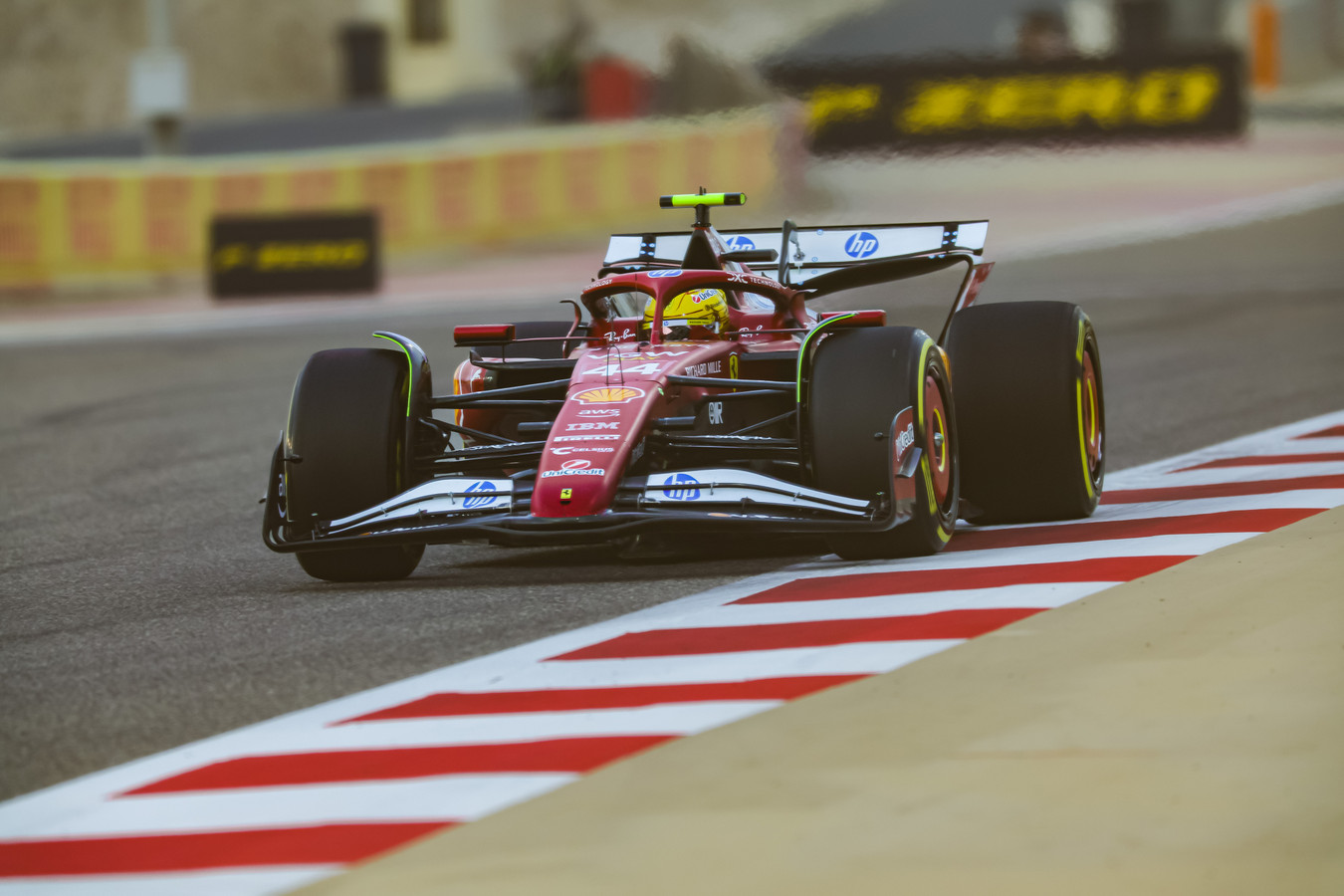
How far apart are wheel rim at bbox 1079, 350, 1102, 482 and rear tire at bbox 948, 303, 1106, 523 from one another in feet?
0.06

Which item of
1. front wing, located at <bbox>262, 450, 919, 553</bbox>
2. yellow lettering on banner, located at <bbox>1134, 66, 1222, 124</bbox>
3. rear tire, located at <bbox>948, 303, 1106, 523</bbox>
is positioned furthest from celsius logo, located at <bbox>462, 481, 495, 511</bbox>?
yellow lettering on banner, located at <bbox>1134, 66, 1222, 124</bbox>

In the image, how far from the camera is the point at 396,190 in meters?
24.8

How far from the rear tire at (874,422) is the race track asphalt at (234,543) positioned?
0.49 meters

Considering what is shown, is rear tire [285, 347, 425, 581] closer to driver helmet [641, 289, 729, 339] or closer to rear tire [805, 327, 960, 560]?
driver helmet [641, 289, 729, 339]

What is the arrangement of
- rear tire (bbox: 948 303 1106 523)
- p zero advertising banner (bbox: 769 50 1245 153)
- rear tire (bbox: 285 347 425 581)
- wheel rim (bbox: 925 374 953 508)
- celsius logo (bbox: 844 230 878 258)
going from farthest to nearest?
p zero advertising banner (bbox: 769 50 1245 153) < celsius logo (bbox: 844 230 878 258) < rear tire (bbox: 948 303 1106 523) < rear tire (bbox: 285 347 425 581) < wheel rim (bbox: 925 374 953 508)

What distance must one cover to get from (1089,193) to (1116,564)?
939 inches

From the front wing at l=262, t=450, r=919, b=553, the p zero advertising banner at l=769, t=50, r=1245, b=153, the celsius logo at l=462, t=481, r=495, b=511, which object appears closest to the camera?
the front wing at l=262, t=450, r=919, b=553

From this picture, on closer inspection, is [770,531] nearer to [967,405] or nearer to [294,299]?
[967,405]

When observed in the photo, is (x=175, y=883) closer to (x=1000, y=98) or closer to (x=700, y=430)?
(x=700, y=430)

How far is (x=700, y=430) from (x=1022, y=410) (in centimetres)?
117

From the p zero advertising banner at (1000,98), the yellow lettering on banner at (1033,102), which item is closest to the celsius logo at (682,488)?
the p zero advertising banner at (1000,98)

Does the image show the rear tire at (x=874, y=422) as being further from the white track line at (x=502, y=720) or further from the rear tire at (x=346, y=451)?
the rear tire at (x=346, y=451)

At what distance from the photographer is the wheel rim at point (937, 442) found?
6.65m

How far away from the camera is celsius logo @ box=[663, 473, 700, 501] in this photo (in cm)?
631
